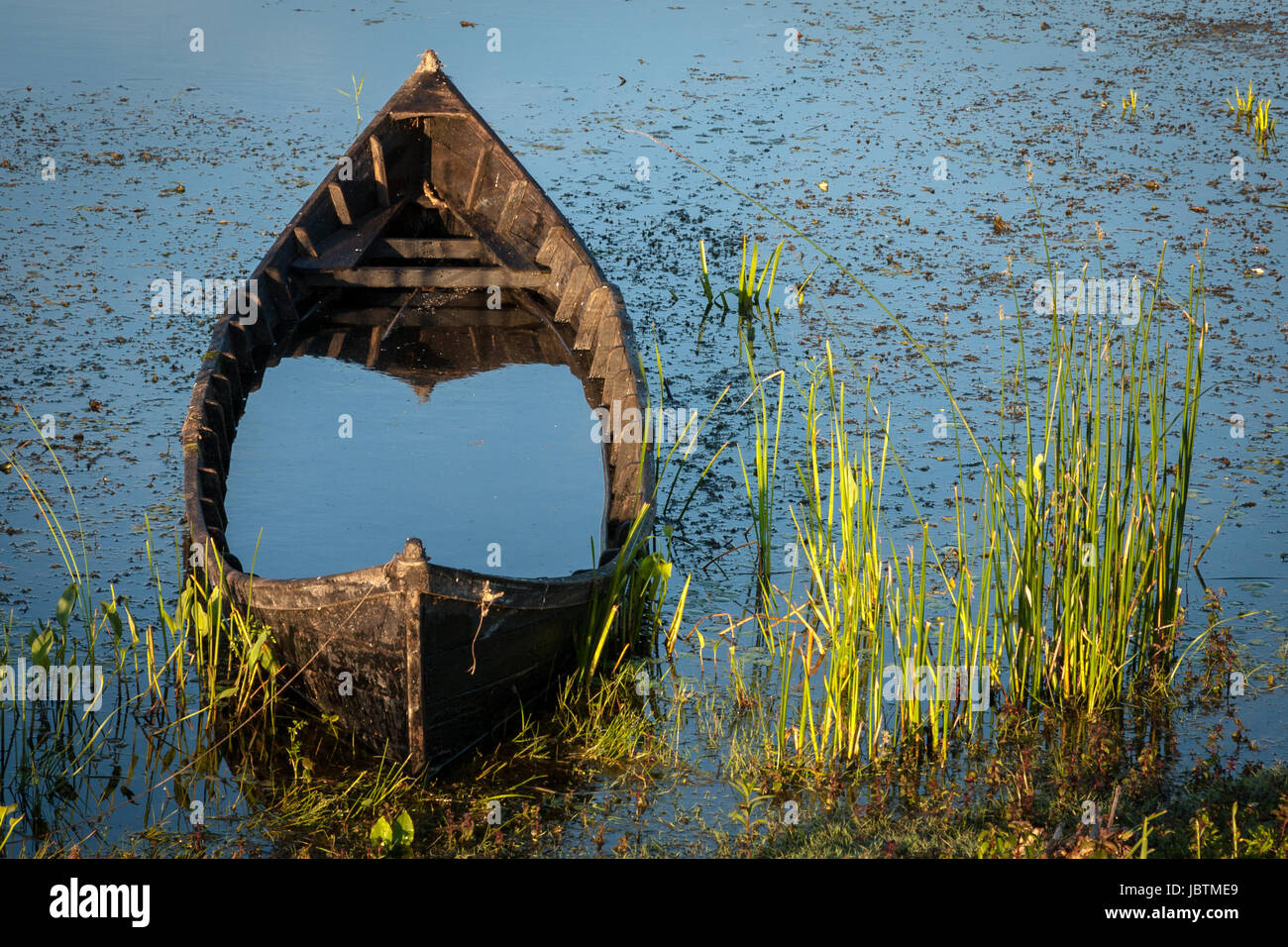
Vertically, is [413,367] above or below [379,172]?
below

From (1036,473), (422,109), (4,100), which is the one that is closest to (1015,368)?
(1036,473)

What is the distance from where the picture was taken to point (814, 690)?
562 cm

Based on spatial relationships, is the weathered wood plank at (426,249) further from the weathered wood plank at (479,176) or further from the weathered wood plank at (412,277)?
the weathered wood plank at (479,176)

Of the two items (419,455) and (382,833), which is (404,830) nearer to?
(382,833)

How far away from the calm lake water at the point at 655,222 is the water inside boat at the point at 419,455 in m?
0.03

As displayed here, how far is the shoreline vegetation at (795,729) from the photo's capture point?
4.68 metres

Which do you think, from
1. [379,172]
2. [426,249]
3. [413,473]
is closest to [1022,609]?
[413,473]

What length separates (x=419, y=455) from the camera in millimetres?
7039

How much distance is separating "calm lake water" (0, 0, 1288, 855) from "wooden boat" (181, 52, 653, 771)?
0.39 metres

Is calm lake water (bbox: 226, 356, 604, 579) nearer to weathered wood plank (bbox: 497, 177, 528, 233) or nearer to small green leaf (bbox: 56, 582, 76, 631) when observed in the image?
small green leaf (bbox: 56, 582, 76, 631)

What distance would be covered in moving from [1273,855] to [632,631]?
242 cm

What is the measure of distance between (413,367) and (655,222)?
3.33 m

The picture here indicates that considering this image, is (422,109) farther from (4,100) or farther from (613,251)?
(4,100)

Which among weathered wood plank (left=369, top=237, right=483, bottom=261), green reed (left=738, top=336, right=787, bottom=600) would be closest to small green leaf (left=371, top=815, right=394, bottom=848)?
green reed (left=738, top=336, right=787, bottom=600)
